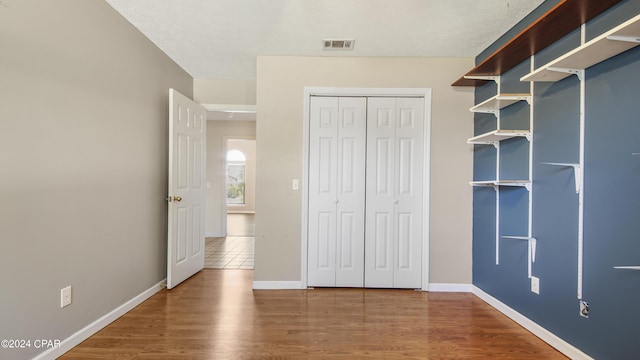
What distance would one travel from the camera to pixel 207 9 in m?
2.18

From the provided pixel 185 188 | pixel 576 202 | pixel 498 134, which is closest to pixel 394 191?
pixel 498 134

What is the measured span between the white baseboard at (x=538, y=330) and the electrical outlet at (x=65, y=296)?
3274 mm

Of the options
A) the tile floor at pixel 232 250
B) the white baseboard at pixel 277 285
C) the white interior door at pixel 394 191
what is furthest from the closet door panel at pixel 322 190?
the tile floor at pixel 232 250

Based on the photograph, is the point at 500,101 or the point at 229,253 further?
the point at 229,253

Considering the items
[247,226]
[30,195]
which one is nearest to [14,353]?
[30,195]

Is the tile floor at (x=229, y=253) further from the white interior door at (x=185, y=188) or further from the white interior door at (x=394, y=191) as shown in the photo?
the white interior door at (x=394, y=191)

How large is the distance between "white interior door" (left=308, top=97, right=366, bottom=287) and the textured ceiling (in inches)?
24.7

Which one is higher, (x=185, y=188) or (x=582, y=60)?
(x=582, y=60)

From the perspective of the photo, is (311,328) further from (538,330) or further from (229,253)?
(229,253)

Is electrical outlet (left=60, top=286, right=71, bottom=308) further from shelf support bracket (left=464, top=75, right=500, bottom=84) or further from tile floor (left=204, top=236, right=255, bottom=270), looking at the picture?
shelf support bracket (left=464, top=75, right=500, bottom=84)

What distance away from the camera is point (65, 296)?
6.13 ft

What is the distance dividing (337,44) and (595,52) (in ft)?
6.15

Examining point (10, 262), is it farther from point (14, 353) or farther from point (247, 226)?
point (247, 226)

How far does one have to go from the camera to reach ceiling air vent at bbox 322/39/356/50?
266 centimetres
